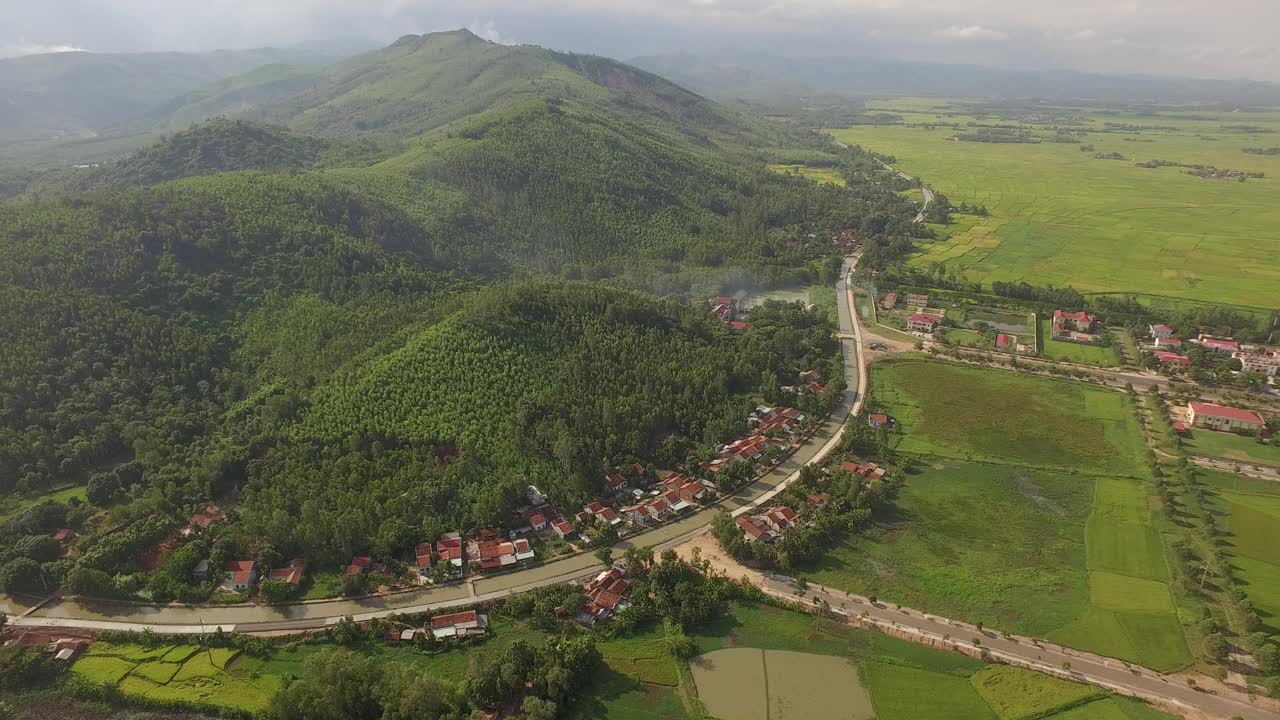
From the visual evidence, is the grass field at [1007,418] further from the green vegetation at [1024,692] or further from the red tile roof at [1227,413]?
the green vegetation at [1024,692]

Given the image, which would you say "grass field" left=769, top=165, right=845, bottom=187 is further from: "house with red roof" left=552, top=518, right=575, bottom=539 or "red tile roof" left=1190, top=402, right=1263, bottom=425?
"house with red roof" left=552, top=518, right=575, bottom=539

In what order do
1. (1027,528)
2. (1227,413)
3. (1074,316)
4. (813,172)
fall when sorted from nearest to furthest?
1. (1027,528)
2. (1227,413)
3. (1074,316)
4. (813,172)

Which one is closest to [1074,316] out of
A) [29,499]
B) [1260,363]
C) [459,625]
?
[1260,363]

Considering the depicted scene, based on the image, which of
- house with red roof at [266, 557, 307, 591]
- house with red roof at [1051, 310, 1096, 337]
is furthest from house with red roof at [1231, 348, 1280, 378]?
house with red roof at [266, 557, 307, 591]

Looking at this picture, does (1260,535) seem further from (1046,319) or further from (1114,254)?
(1114,254)

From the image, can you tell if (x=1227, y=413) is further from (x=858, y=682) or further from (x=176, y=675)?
(x=176, y=675)

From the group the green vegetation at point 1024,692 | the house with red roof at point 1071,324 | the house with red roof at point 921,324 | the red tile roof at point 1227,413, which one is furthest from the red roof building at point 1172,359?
the green vegetation at point 1024,692

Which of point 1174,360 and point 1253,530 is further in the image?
point 1174,360
